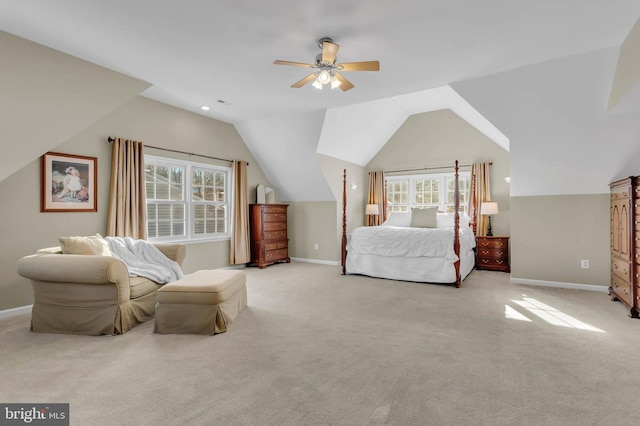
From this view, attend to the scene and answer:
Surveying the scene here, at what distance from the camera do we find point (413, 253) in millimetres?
4996

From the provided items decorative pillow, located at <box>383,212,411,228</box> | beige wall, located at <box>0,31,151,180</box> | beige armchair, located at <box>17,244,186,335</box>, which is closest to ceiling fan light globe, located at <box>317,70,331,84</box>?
beige wall, located at <box>0,31,151,180</box>

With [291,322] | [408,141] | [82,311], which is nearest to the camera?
[82,311]

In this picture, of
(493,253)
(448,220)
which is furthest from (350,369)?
(493,253)

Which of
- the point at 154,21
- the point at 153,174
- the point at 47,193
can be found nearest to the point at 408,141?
the point at 153,174

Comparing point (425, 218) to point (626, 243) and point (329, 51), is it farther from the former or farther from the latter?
point (329, 51)

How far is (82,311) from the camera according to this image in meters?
2.88

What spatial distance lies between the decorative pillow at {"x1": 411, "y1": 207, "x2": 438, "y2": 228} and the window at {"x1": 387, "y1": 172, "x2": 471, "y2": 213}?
1.40 ft

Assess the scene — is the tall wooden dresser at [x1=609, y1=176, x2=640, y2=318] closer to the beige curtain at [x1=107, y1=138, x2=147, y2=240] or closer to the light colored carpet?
the light colored carpet

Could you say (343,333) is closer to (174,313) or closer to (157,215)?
(174,313)

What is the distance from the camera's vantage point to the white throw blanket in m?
3.42

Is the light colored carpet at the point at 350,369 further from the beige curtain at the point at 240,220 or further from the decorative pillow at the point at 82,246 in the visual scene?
the beige curtain at the point at 240,220

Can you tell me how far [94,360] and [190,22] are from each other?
2.76 m

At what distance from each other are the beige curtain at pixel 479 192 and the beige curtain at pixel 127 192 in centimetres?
575

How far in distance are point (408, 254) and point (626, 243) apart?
8.26 ft
